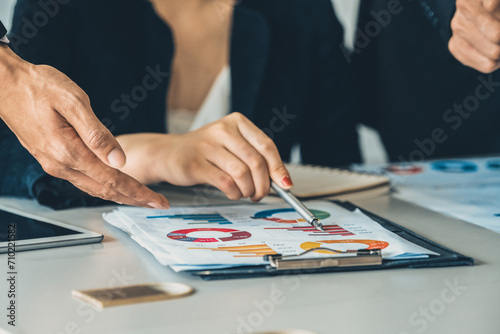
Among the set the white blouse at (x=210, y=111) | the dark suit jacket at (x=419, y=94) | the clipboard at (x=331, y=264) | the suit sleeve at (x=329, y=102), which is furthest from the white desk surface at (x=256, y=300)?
the dark suit jacket at (x=419, y=94)

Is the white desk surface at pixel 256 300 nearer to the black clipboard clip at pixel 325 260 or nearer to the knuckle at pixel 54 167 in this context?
the black clipboard clip at pixel 325 260

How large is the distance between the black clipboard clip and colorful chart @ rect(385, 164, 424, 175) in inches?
23.0

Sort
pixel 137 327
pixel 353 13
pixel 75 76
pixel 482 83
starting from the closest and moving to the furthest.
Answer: pixel 137 327 → pixel 75 76 → pixel 482 83 → pixel 353 13

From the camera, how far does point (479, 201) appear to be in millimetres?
849

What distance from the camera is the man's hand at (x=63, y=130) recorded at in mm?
641

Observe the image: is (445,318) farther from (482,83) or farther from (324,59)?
(482,83)

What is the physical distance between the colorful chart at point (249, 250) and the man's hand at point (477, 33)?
0.51 m

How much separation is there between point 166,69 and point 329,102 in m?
0.53

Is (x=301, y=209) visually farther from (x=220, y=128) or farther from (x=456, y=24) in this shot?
(x=456, y=24)

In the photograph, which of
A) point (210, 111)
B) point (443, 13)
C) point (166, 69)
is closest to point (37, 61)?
point (166, 69)

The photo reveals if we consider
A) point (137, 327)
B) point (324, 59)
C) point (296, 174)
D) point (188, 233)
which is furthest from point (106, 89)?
point (137, 327)

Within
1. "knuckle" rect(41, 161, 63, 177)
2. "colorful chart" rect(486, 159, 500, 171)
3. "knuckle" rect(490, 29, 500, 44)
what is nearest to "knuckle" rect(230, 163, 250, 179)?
"knuckle" rect(41, 161, 63, 177)

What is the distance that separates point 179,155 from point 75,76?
55cm

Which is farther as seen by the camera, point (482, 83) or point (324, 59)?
point (482, 83)
